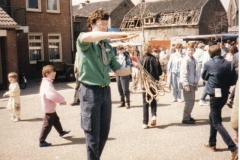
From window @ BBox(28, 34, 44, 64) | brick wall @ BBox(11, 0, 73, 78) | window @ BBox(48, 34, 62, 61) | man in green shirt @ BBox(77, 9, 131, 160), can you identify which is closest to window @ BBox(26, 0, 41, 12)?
brick wall @ BBox(11, 0, 73, 78)

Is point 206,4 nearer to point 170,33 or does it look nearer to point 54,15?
point 170,33

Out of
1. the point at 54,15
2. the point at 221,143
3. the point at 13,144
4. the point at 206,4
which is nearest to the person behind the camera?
the point at 221,143

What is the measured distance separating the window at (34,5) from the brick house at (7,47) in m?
5.70

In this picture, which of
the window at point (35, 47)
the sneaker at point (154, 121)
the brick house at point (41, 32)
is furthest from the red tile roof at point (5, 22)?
the sneaker at point (154, 121)

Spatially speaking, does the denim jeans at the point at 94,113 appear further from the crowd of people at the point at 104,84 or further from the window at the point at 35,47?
the window at the point at 35,47

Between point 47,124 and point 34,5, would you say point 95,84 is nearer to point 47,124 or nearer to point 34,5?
point 47,124

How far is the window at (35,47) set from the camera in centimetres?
2062

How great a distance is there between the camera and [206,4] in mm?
45438

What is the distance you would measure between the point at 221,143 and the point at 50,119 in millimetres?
3277

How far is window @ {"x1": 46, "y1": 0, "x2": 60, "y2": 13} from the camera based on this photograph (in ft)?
70.6

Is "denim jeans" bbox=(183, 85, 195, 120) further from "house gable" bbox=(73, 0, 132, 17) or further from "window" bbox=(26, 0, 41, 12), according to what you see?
"house gable" bbox=(73, 0, 132, 17)

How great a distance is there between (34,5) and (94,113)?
62.5 ft

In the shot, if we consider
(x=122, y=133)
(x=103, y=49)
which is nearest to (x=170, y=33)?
(x=122, y=133)

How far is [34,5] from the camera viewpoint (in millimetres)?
20875
